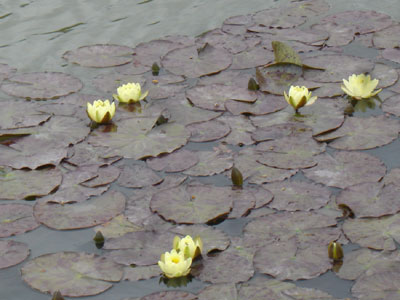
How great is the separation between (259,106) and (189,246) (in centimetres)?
165

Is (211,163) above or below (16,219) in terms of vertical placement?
below

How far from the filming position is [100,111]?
15.1 feet

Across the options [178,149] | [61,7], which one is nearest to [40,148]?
[178,149]

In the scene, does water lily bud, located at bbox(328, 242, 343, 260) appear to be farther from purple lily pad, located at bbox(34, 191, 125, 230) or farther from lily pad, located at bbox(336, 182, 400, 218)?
purple lily pad, located at bbox(34, 191, 125, 230)

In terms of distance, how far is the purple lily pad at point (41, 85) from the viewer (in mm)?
5023

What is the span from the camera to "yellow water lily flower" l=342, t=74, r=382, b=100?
4.77 metres

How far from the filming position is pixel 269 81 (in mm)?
5090

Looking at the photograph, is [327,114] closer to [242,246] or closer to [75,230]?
[242,246]

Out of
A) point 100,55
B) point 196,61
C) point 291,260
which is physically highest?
point 100,55

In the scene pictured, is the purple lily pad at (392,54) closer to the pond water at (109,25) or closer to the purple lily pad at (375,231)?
the pond water at (109,25)

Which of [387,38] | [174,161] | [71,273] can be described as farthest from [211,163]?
[387,38]

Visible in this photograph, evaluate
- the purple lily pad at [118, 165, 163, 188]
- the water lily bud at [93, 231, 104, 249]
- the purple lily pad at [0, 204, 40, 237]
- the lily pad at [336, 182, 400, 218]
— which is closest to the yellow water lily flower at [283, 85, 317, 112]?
the lily pad at [336, 182, 400, 218]

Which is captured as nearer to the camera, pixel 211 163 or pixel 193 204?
pixel 193 204

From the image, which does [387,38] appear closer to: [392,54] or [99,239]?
[392,54]
